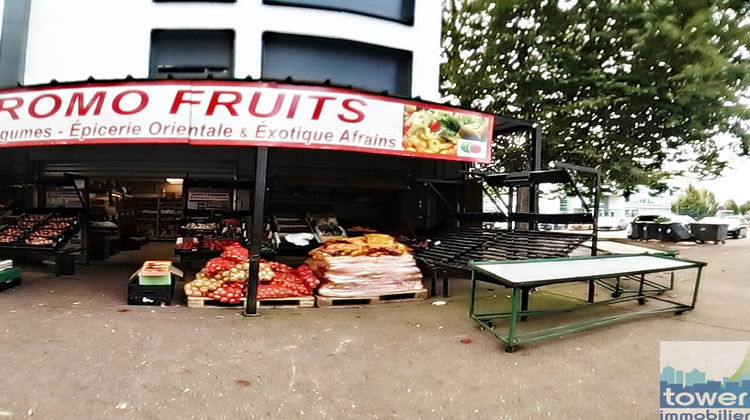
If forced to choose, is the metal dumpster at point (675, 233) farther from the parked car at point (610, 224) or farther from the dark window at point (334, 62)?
the parked car at point (610, 224)

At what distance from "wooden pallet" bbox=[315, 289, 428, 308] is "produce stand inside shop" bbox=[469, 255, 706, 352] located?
1.17 metres

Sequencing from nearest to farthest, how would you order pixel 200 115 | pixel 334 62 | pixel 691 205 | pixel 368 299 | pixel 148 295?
pixel 200 115, pixel 148 295, pixel 368 299, pixel 334 62, pixel 691 205

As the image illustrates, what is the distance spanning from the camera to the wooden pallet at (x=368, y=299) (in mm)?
5820

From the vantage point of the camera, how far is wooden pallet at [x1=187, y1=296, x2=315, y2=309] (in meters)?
5.56

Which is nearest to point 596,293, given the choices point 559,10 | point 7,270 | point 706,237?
point 559,10

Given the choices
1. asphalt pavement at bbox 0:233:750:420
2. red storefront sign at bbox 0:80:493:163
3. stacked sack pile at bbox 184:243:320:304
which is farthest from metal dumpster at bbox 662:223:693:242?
stacked sack pile at bbox 184:243:320:304

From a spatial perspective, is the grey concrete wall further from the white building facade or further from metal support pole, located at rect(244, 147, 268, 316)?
metal support pole, located at rect(244, 147, 268, 316)

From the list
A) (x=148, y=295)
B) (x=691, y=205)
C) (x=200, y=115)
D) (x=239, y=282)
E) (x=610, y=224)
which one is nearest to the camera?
(x=200, y=115)

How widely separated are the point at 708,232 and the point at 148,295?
2246cm

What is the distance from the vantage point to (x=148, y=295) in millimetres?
5602

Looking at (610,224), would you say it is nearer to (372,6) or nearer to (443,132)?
(372,6)

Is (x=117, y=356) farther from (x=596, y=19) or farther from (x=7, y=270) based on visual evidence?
(x=596, y=19)

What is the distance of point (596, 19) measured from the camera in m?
10.5

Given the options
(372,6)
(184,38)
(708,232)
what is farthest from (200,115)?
(708,232)
